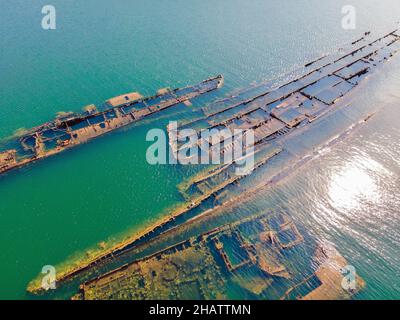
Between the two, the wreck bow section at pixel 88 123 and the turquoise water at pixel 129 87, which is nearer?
the turquoise water at pixel 129 87

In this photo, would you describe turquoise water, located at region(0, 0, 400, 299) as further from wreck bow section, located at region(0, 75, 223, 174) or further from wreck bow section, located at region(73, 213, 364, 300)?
wreck bow section, located at region(73, 213, 364, 300)

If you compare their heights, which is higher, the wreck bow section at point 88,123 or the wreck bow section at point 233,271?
the wreck bow section at point 88,123

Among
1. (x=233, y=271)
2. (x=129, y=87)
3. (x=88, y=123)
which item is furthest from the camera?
(x=129, y=87)

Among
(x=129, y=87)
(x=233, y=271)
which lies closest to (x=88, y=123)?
(x=129, y=87)

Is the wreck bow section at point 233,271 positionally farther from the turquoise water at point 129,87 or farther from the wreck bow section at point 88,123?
the wreck bow section at point 88,123

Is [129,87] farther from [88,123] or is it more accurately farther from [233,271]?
[233,271]

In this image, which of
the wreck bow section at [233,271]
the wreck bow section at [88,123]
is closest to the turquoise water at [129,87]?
the wreck bow section at [88,123]
